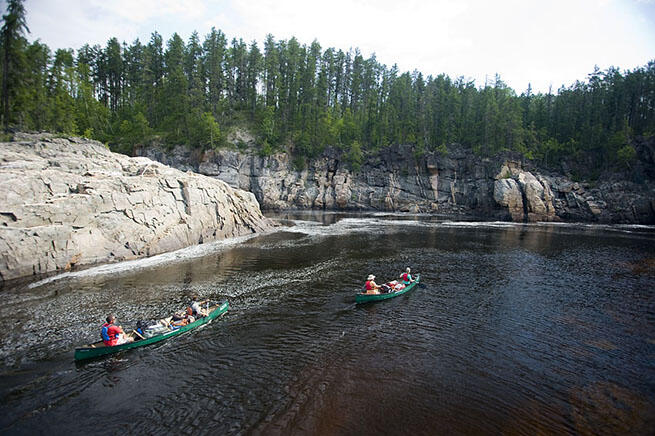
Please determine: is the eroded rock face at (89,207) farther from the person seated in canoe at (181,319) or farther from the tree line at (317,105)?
the tree line at (317,105)

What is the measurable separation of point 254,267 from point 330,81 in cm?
9074

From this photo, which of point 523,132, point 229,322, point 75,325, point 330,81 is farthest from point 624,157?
point 75,325

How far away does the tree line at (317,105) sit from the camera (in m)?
79.6

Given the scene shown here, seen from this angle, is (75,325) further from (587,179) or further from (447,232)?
(587,179)

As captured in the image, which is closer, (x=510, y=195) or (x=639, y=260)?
(x=639, y=260)

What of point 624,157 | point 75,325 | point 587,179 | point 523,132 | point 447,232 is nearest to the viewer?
point 75,325

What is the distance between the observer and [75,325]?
17.4 m

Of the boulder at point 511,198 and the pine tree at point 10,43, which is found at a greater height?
the pine tree at point 10,43

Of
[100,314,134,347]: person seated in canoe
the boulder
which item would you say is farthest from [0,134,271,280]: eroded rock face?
the boulder

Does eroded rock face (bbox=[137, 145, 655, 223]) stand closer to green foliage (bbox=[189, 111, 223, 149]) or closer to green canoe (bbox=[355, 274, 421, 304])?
green foliage (bbox=[189, 111, 223, 149])

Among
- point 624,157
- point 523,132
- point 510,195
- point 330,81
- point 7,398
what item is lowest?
point 7,398

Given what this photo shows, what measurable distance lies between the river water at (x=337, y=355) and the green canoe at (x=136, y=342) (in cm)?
34

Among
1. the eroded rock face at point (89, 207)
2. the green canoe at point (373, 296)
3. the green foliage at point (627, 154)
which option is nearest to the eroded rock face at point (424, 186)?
the green foliage at point (627, 154)

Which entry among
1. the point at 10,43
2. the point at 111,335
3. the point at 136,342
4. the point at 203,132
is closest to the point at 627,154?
the point at 136,342
